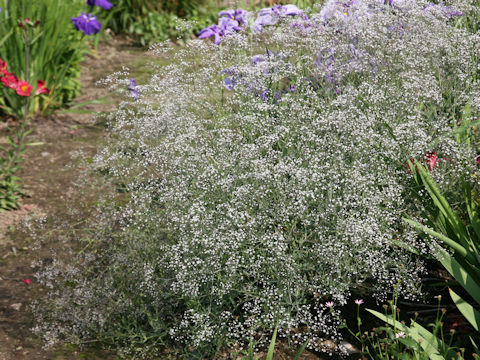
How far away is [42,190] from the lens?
4.59 metres

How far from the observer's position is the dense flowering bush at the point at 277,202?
2.71m

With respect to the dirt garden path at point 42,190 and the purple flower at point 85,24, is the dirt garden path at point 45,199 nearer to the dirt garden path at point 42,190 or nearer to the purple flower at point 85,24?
the dirt garden path at point 42,190

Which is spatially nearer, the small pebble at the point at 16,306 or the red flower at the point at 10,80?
the small pebble at the point at 16,306

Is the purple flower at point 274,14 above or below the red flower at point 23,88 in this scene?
above

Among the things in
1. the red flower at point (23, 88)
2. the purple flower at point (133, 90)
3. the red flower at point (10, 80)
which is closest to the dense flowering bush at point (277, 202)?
the purple flower at point (133, 90)

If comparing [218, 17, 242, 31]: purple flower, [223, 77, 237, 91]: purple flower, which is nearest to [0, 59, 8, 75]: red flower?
[218, 17, 242, 31]: purple flower

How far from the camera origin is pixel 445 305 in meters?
3.12

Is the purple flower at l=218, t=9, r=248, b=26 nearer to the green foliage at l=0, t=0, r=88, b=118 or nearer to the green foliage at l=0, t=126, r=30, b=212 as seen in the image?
the green foliage at l=0, t=0, r=88, b=118

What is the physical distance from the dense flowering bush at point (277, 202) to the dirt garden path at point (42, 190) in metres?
0.16

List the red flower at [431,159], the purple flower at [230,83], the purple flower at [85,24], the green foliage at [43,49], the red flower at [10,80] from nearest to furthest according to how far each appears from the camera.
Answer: the red flower at [431,159] → the purple flower at [230,83] → the red flower at [10,80] → the green foliage at [43,49] → the purple flower at [85,24]

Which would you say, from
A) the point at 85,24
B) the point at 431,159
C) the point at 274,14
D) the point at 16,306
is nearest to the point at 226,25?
the point at 274,14

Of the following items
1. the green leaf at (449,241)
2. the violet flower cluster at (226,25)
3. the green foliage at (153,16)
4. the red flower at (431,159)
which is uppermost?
the violet flower cluster at (226,25)

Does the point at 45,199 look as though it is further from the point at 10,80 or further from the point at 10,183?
the point at 10,80

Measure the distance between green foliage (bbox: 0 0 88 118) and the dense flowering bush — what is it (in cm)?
210
